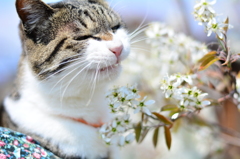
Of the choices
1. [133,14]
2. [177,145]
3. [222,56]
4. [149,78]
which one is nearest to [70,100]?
[222,56]

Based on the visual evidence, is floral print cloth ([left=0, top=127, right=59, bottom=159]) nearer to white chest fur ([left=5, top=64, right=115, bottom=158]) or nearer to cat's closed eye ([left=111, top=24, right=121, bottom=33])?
white chest fur ([left=5, top=64, right=115, bottom=158])

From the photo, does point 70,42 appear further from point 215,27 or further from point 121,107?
point 215,27

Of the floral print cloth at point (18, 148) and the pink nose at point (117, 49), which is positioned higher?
the pink nose at point (117, 49)

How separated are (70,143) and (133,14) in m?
2.90

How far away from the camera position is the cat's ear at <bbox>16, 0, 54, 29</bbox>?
2.58 ft

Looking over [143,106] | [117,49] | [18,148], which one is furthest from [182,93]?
[18,148]

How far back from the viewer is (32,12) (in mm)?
806

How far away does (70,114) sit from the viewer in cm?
89

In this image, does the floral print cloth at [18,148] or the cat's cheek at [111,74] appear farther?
the cat's cheek at [111,74]

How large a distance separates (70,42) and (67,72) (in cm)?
9

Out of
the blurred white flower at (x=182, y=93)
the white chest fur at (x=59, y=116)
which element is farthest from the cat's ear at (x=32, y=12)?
the blurred white flower at (x=182, y=93)

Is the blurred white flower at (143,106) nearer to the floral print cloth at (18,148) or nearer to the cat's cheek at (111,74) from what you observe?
the cat's cheek at (111,74)

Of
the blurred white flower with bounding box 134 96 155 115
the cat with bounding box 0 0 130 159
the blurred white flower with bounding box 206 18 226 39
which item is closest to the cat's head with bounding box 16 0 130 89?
the cat with bounding box 0 0 130 159

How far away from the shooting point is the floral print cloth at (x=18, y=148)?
67 cm
